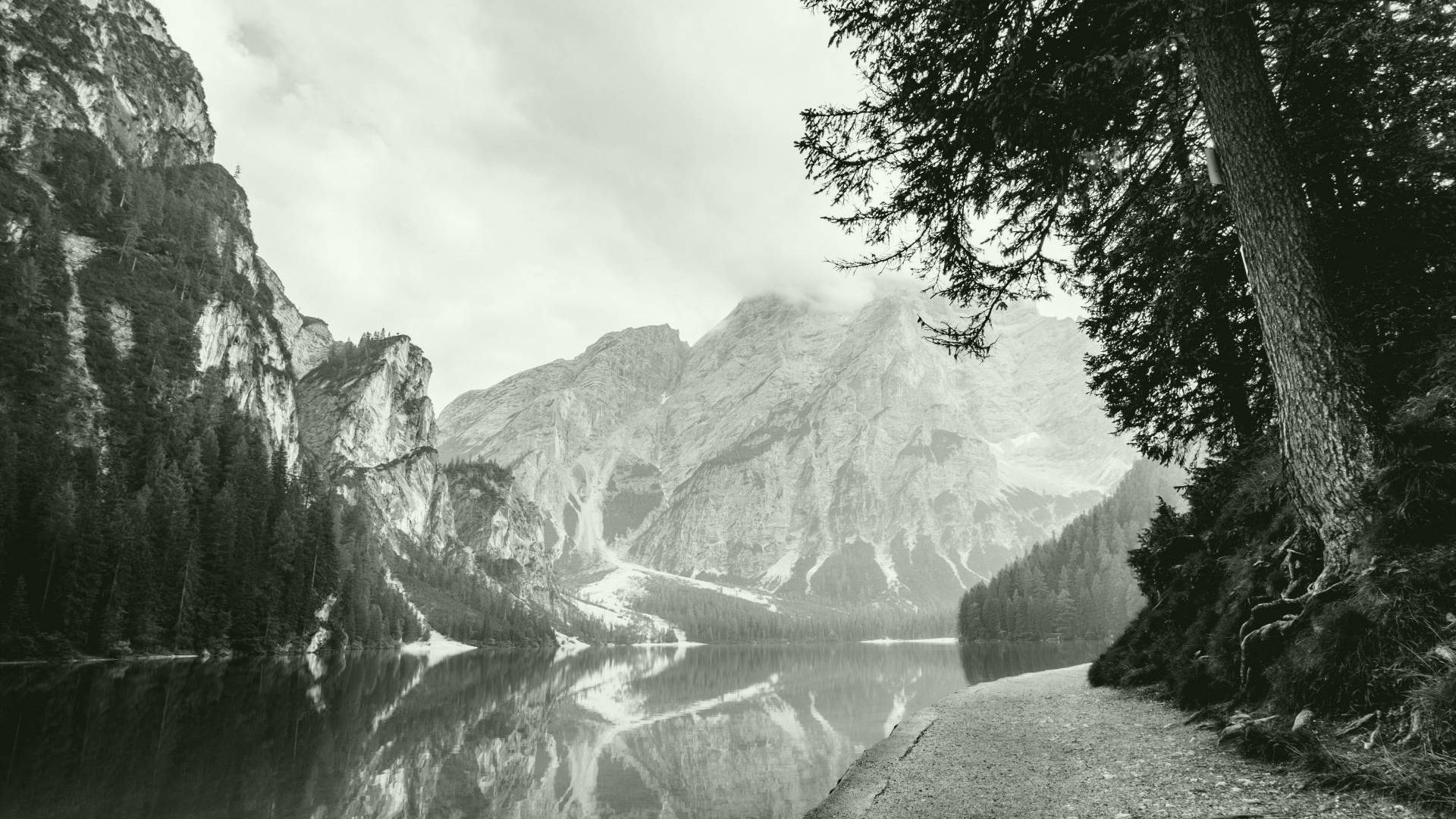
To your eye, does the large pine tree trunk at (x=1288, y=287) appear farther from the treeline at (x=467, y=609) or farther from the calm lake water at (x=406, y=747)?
the treeline at (x=467, y=609)

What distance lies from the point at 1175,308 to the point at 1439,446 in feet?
23.3

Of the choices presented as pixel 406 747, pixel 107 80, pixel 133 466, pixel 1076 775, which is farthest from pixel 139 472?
pixel 107 80

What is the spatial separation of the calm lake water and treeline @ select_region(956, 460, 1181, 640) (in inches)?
2801

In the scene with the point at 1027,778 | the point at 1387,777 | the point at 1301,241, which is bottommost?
the point at 1027,778

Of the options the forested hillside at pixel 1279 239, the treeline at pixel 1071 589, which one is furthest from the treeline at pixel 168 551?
the treeline at pixel 1071 589

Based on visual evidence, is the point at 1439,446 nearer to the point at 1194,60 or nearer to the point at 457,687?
the point at 1194,60

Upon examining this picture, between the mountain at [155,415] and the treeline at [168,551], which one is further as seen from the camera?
the mountain at [155,415]

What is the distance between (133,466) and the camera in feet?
266

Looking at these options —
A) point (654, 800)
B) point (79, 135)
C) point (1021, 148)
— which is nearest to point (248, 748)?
point (654, 800)

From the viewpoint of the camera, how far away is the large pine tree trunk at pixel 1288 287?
633cm

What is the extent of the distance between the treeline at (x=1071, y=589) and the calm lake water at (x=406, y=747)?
71148 millimetres

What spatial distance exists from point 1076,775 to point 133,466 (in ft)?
339

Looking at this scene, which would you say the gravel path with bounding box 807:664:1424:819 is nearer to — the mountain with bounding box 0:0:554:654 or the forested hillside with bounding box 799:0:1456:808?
the forested hillside with bounding box 799:0:1456:808

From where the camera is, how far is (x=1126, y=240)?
11.7 meters
